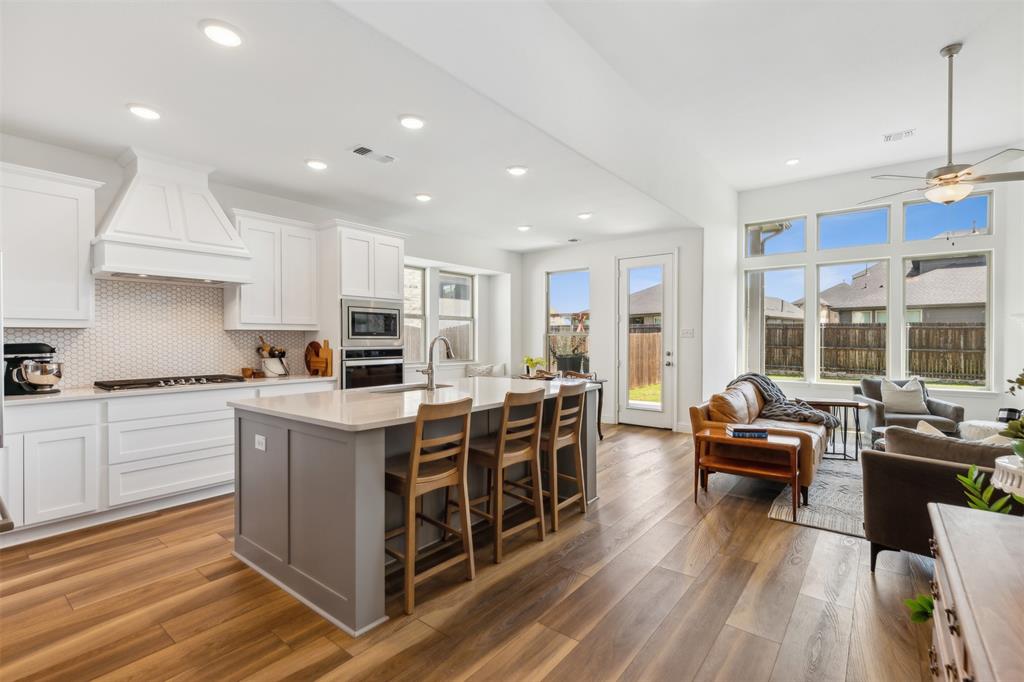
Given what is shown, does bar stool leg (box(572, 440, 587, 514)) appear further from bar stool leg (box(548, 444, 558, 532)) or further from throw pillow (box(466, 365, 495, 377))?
throw pillow (box(466, 365, 495, 377))

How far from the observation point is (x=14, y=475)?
2.95 metres

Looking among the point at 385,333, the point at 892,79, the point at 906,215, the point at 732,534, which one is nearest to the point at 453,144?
the point at 385,333

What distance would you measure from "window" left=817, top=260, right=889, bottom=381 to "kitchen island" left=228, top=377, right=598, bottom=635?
5.49m

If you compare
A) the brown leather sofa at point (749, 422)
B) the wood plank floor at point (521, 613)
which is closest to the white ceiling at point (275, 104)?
the brown leather sofa at point (749, 422)

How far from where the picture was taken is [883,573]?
2.60 m

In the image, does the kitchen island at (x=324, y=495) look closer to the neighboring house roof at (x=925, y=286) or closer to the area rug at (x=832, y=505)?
the area rug at (x=832, y=505)

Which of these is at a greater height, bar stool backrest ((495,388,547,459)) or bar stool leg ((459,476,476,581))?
bar stool backrest ((495,388,547,459))

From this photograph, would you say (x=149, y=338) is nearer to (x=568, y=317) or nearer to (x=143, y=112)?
(x=143, y=112)

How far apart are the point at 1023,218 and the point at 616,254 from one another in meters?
4.31

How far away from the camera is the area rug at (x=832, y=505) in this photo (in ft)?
10.7

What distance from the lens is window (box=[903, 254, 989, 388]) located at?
18.0 feet

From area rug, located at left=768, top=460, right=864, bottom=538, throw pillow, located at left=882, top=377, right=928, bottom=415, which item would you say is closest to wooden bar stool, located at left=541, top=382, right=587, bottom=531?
area rug, located at left=768, top=460, right=864, bottom=538

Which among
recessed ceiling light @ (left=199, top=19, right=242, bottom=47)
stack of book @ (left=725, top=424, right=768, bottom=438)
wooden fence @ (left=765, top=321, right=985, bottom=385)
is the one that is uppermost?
recessed ceiling light @ (left=199, top=19, right=242, bottom=47)

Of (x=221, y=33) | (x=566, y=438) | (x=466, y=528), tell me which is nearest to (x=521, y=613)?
(x=466, y=528)
